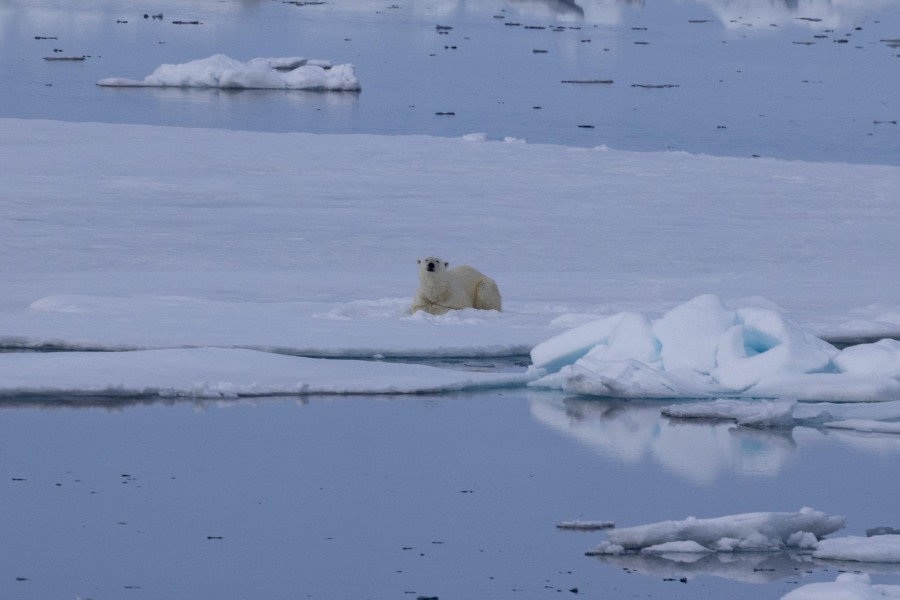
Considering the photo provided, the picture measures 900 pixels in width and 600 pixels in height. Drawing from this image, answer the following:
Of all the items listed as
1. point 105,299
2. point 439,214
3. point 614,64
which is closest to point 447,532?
point 105,299

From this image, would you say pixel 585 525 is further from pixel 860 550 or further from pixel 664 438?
pixel 664 438

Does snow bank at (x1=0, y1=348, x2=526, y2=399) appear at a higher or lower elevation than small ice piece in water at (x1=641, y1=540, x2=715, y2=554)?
higher

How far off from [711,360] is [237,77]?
59.8ft

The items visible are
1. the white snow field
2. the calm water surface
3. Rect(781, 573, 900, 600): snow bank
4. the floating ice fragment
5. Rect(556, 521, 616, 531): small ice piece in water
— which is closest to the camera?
Rect(781, 573, 900, 600): snow bank

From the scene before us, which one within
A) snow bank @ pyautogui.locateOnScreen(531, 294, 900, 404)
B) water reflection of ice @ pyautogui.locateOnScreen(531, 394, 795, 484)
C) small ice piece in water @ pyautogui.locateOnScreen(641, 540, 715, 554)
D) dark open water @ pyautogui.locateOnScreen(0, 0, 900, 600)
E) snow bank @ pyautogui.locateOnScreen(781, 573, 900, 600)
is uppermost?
snow bank @ pyautogui.locateOnScreen(531, 294, 900, 404)

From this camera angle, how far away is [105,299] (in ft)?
26.5

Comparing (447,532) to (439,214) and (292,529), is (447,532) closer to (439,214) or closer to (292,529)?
(292,529)

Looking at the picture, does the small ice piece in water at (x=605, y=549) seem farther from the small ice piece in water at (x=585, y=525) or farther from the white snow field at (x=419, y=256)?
the white snow field at (x=419, y=256)

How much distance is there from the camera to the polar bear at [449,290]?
791 cm

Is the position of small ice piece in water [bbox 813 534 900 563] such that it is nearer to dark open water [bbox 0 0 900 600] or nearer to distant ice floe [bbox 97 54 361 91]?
dark open water [bbox 0 0 900 600]

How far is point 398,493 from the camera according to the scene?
4949 millimetres

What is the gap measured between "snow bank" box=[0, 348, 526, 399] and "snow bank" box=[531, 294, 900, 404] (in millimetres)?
306

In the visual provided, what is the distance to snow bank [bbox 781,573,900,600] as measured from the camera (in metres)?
3.77

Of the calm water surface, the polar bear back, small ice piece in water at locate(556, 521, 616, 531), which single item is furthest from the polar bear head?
the calm water surface
